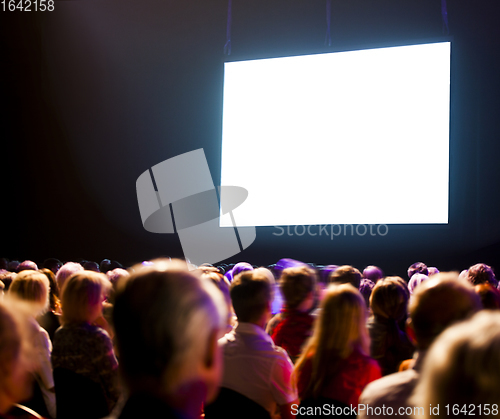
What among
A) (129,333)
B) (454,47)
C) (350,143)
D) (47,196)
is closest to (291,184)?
(350,143)

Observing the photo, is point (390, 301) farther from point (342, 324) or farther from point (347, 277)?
point (347, 277)

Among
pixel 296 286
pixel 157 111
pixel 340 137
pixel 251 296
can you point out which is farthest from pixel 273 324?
pixel 157 111

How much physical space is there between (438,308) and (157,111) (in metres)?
8.74

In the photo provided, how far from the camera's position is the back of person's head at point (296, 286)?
7.60ft

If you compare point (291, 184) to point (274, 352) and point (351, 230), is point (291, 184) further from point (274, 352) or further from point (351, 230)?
point (274, 352)

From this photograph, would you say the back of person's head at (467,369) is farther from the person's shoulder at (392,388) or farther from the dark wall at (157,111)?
the dark wall at (157,111)

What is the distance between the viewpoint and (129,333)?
0.79m

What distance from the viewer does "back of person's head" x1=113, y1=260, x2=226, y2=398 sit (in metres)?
0.76

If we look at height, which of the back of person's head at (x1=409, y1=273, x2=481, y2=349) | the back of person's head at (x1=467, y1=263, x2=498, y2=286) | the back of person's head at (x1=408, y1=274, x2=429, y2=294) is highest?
the back of person's head at (x1=409, y1=273, x2=481, y2=349)

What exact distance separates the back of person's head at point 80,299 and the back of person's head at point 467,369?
1719 mm

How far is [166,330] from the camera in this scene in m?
0.75

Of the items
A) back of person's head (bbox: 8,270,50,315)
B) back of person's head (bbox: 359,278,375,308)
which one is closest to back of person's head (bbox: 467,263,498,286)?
back of person's head (bbox: 359,278,375,308)

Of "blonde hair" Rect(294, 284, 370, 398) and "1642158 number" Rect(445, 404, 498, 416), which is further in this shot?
"blonde hair" Rect(294, 284, 370, 398)

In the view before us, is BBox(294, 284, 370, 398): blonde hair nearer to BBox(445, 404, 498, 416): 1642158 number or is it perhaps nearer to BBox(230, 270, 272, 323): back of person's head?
BBox(230, 270, 272, 323): back of person's head
